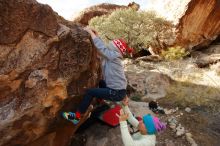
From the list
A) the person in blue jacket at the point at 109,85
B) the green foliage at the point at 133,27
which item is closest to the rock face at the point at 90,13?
the green foliage at the point at 133,27

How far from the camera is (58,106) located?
21.0 feet

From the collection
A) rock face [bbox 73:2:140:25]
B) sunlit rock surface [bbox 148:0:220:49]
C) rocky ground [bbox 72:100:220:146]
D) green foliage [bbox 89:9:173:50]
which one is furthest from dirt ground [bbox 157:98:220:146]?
rock face [bbox 73:2:140:25]

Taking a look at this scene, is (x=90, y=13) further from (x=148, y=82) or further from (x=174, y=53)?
(x=148, y=82)

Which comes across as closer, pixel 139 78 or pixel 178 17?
pixel 139 78

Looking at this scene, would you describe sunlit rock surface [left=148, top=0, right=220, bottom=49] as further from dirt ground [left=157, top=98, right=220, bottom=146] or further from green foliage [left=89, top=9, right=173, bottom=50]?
dirt ground [left=157, top=98, right=220, bottom=146]

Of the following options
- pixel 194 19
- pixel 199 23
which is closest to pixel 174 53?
pixel 194 19

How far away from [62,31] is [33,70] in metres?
0.93

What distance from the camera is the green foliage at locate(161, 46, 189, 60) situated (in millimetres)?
14922

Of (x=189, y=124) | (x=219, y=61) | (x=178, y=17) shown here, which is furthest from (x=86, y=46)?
(x=178, y=17)

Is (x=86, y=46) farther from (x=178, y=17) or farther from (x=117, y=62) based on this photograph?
(x=178, y=17)

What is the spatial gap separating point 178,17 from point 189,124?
840 centimetres

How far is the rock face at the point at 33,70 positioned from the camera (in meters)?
5.65

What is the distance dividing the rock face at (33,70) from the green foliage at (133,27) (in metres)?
9.26

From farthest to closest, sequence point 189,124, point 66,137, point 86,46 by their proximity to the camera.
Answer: point 189,124
point 66,137
point 86,46
